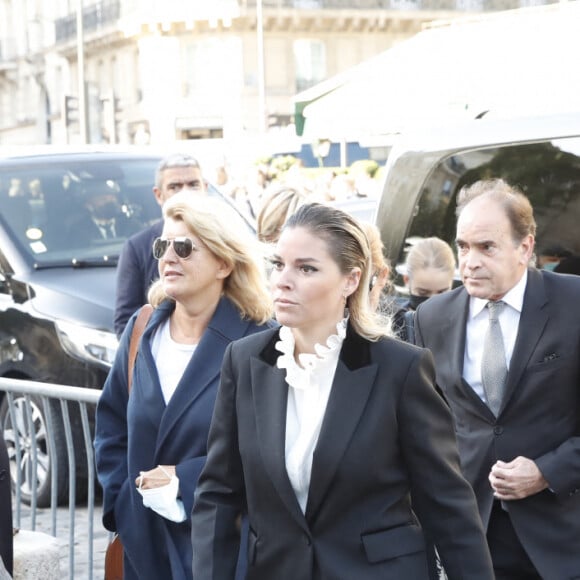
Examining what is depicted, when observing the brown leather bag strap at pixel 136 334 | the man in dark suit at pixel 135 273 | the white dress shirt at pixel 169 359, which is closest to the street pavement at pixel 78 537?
the man in dark suit at pixel 135 273

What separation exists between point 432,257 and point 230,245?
150 cm

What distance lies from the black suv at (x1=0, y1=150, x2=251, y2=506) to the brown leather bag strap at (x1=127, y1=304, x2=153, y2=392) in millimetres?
2655

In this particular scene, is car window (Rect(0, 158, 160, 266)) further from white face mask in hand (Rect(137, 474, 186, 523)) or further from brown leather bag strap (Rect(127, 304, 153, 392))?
white face mask in hand (Rect(137, 474, 186, 523))

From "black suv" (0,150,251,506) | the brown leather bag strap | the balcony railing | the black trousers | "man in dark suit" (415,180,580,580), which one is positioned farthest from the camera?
the balcony railing

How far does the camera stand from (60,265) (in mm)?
8500

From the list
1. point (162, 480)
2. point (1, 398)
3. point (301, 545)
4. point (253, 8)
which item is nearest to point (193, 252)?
point (162, 480)

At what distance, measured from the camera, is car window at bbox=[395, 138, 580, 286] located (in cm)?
561

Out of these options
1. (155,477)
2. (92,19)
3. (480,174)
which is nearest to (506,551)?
(155,477)

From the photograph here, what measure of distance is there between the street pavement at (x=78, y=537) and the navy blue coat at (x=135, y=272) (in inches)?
44.4

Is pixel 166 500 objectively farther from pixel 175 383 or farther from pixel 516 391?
pixel 516 391

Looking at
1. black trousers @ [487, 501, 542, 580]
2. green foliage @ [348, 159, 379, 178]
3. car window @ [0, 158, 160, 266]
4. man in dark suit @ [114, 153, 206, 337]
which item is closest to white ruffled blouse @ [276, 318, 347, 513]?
black trousers @ [487, 501, 542, 580]

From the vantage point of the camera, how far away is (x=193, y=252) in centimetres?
437

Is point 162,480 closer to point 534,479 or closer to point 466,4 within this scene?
point 534,479

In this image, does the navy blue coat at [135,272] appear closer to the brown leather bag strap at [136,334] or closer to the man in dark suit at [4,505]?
the brown leather bag strap at [136,334]
